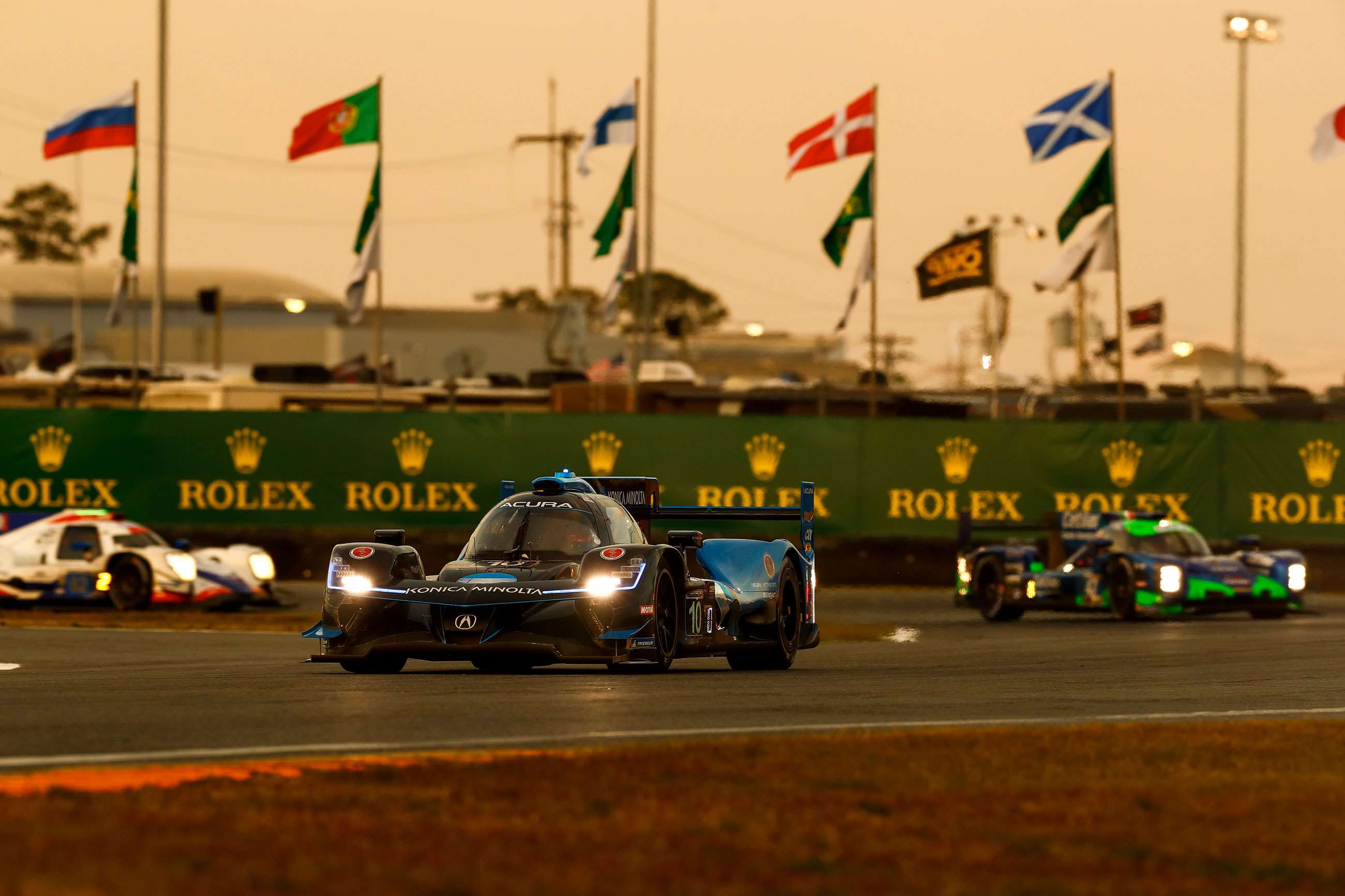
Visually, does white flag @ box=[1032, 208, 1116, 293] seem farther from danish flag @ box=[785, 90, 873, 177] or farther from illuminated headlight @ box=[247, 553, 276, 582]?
illuminated headlight @ box=[247, 553, 276, 582]

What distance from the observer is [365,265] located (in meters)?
36.7

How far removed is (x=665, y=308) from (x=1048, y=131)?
105m

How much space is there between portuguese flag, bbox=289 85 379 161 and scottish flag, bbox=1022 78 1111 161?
11.7m

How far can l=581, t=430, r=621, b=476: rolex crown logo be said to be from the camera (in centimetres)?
3206

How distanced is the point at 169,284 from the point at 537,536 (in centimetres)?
9859

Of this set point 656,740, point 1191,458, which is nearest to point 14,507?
point 1191,458

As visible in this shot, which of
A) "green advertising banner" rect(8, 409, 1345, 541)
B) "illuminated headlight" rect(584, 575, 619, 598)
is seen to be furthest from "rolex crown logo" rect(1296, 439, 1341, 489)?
"illuminated headlight" rect(584, 575, 619, 598)

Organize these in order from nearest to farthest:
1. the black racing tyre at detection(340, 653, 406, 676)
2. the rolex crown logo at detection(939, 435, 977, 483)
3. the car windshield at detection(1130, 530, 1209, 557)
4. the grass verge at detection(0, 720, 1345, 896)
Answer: the grass verge at detection(0, 720, 1345, 896) < the black racing tyre at detection(340, 653, 406, 676) < the car windshield at detection(1130, 530, 1209, 557) < the rolex crown logo at detection(939, 435, 977, 483)

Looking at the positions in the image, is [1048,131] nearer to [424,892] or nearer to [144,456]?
[144,456]

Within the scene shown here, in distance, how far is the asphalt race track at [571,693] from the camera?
9.59 m

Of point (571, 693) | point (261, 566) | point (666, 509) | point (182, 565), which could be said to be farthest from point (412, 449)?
point (571, 693)

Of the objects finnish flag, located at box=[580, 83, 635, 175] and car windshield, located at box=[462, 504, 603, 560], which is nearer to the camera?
car windshield, located at box=[462, 504, 603, 560]

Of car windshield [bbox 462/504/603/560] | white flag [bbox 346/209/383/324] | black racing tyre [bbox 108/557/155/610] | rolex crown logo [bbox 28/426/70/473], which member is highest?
white flag [bbox 346/209/383/324]

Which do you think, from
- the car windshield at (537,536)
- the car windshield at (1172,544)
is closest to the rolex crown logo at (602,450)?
the car windshield at (1172,544)
